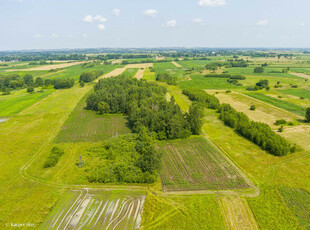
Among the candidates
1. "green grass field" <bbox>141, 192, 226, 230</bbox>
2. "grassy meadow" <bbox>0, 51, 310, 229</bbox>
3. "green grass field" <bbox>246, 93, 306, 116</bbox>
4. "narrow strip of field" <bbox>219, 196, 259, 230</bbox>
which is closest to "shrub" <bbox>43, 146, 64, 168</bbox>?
"grassy meadow" <bbox>0, 51, 310, 229</bbox>

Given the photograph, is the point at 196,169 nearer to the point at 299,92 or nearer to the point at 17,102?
the point at 17,102

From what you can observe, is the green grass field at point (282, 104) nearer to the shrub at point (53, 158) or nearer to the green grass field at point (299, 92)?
the green grass field at point (299, 92)

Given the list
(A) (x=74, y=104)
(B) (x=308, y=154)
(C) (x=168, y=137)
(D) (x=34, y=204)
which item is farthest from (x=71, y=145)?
(B) (x=308, y=154)

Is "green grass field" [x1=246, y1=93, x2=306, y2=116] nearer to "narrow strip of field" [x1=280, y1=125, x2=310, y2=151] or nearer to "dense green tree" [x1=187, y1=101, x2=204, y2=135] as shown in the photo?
"narrow strip of field" [x1=280, y1=125, x2=310, y2=151]

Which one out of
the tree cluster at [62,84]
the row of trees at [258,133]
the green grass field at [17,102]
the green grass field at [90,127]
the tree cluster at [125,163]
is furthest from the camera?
the tree cluster at [62,84]

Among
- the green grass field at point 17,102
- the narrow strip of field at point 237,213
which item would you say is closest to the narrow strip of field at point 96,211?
the narrow strip of field at point 237,213

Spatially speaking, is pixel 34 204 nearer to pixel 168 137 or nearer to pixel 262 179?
pixel 168 137

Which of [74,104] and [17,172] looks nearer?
[17,172]
